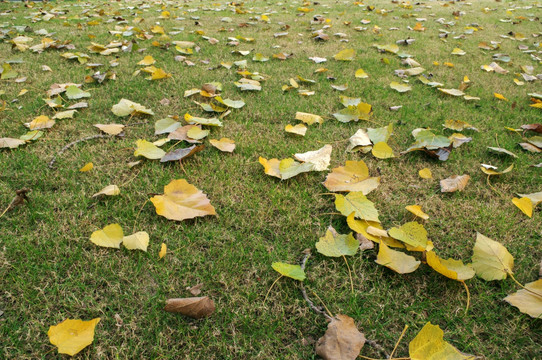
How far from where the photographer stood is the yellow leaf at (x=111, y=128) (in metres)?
1.93

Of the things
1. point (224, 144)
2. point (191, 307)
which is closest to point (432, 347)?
point (191, 307)

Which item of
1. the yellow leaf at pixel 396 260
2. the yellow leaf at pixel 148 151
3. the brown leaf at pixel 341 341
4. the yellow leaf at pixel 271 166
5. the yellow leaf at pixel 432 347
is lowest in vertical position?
the brown leaf at pixel 341 341

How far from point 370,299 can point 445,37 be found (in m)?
4.34

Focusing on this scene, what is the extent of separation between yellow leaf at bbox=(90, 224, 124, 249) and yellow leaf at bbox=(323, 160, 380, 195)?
93 centimetres

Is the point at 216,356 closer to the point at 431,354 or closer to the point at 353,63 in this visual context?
the point at 431,354

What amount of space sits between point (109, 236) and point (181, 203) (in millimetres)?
307

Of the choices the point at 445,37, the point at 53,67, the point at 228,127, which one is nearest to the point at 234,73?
the point at 228,127

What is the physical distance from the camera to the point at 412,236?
50.4 inches

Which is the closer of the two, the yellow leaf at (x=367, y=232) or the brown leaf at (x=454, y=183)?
the yellow leaf at (x=367, y=232)

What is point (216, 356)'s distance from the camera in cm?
96

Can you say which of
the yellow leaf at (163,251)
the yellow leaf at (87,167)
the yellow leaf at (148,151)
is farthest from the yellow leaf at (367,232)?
the yellow leaf at (87,167)

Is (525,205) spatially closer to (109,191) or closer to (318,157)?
(318,157)

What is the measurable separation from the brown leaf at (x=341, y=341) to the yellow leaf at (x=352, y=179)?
658 millimetres

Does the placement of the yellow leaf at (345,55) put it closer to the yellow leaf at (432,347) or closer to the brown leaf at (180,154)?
the brown leaf at (180,154)
